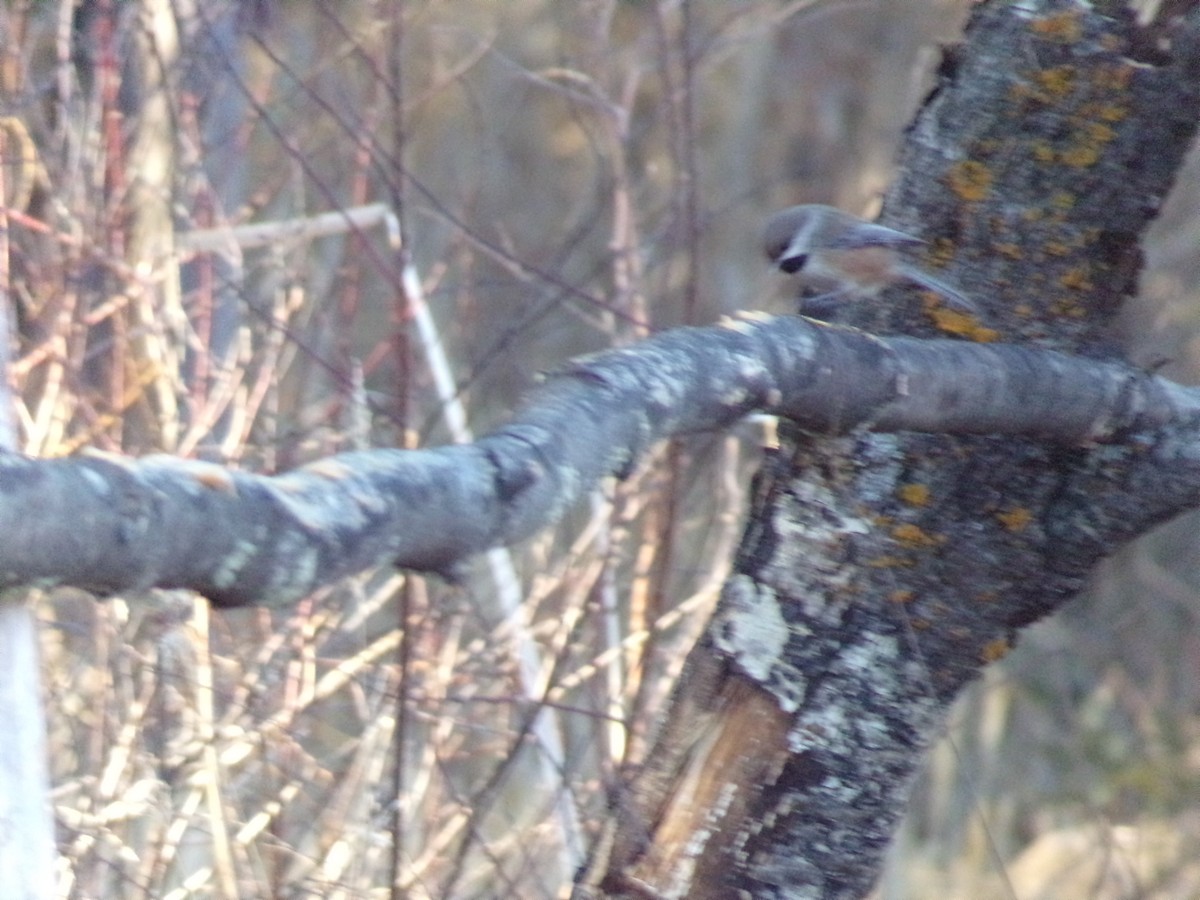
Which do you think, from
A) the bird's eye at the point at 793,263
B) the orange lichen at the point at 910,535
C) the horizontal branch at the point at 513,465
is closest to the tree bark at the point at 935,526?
the orange lichen at the point at 910,535

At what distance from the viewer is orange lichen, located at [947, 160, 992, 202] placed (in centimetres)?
216

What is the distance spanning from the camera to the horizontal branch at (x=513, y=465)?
111 centimetres

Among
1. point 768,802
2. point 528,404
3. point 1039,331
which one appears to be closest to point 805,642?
point 768,802

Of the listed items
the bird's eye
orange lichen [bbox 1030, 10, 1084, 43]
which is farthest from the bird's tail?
the bird's eye

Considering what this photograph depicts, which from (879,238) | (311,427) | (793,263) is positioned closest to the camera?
(879,238)

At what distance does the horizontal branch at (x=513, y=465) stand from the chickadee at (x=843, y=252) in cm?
23

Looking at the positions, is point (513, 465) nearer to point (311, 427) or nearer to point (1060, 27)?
point (1060, 27)

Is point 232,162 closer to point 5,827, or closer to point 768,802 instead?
point 768,802

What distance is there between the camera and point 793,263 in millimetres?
2875

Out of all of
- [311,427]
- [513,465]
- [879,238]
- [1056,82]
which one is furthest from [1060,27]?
[311,427]

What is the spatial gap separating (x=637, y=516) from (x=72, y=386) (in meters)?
1.42

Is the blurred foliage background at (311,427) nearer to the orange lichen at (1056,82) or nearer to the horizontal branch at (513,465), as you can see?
the orange lichen at (1056,82)

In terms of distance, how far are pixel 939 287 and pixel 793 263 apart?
74 centimetres

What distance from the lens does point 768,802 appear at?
2.04 meters
